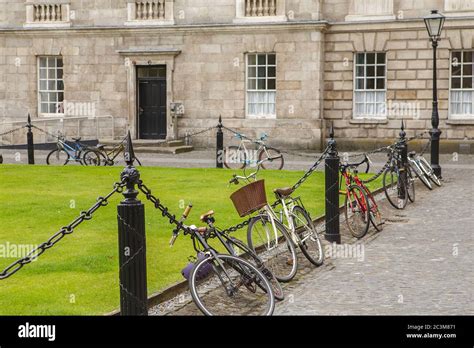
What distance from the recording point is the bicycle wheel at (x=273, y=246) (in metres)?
10.4

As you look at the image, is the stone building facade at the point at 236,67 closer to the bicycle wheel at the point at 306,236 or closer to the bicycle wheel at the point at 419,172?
the bicycle wheel at the point at 419,172

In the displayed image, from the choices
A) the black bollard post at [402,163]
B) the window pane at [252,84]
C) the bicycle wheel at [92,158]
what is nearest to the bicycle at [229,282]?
the black bollard post at [402,163]

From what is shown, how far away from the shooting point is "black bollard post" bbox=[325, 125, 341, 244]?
41.2ft

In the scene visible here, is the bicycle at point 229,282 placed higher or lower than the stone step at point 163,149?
lower

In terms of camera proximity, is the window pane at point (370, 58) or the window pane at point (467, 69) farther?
the window pane at point (370, 58)

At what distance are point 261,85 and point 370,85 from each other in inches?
144

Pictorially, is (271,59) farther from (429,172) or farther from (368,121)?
(429,172)

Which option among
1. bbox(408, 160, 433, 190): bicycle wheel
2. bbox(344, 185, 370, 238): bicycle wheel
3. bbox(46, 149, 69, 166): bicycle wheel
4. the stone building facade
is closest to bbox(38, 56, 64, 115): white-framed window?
the stone building facade

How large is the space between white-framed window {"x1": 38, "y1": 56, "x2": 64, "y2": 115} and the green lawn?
9.83 meters

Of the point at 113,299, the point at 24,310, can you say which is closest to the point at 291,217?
the point at 113,299

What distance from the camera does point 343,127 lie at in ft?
99.1

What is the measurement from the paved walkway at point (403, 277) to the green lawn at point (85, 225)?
1.58 m

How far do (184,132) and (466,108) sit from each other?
949 centimetres
